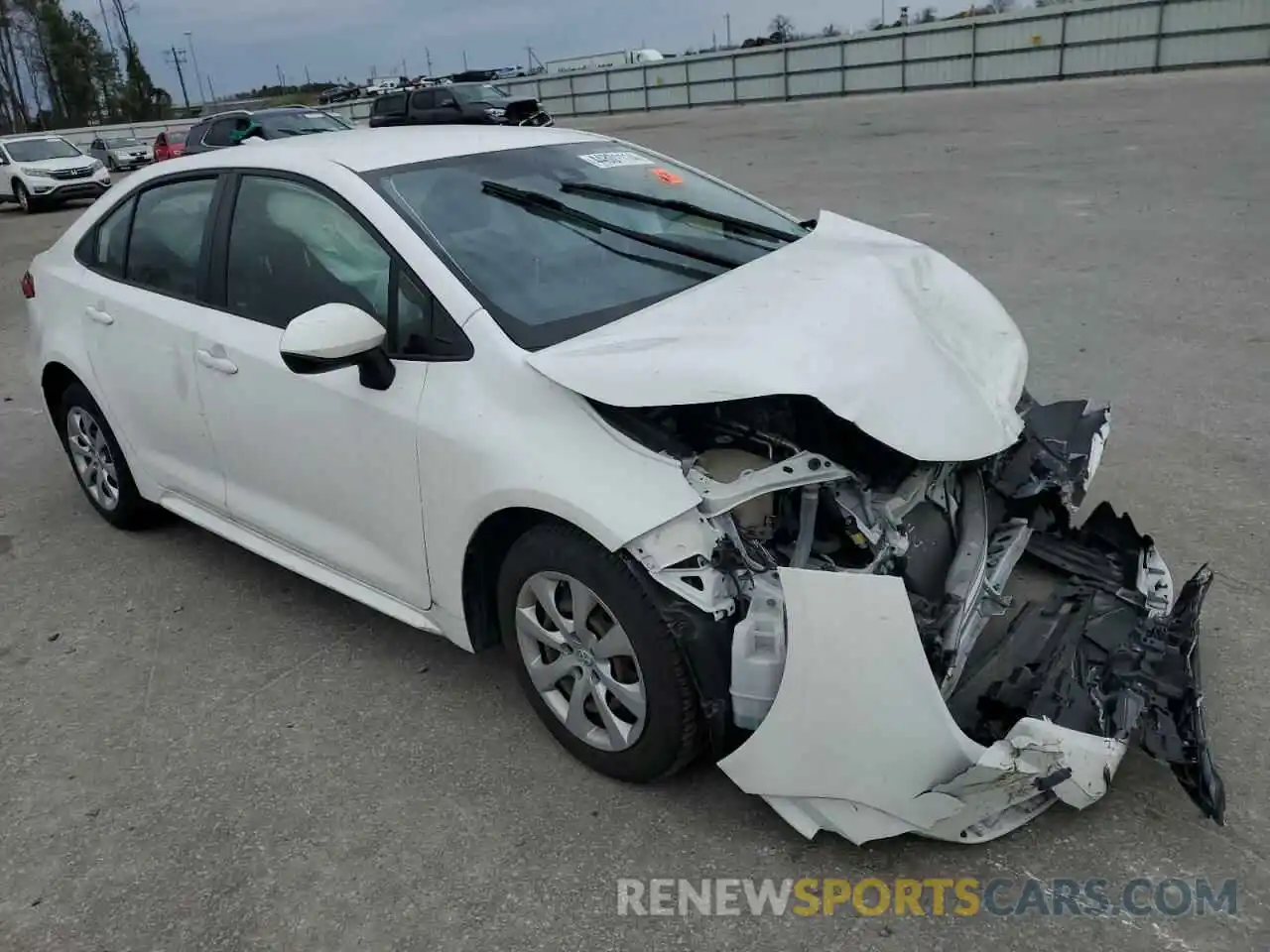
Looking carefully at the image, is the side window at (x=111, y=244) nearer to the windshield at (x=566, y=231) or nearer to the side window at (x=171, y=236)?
the side window at (x=171, y=236)

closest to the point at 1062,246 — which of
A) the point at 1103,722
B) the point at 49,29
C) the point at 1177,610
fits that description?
the point at 1177,610

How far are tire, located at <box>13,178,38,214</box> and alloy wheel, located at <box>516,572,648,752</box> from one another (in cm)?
2352

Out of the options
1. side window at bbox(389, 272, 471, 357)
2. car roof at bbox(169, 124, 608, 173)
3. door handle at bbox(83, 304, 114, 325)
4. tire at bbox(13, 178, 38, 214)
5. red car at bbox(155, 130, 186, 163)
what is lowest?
tire at bbox(13, 178, 38, 214)

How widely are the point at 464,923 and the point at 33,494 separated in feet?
13.6

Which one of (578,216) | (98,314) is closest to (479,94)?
(98,314)

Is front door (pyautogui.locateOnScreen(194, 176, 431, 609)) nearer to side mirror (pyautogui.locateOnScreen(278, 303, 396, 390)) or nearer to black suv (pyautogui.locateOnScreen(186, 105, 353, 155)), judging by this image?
side mirror (pyautogui.locateOnScreen(278, 303, 396, 390))

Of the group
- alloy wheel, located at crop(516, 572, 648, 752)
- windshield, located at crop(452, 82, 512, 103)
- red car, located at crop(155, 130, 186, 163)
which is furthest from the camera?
windshield, located at crop(452, 82, 512, 103)

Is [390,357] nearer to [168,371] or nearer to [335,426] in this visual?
[335,426]

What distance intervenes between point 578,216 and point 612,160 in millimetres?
599

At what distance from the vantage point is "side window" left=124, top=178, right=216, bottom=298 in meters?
3.94

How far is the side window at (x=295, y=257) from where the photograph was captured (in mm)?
3270

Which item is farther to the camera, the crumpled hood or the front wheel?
the front wheel

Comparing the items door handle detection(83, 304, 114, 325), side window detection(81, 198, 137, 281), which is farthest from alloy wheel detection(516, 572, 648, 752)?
side window detection(81, 198, 137, 281)

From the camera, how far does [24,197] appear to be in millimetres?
22344
